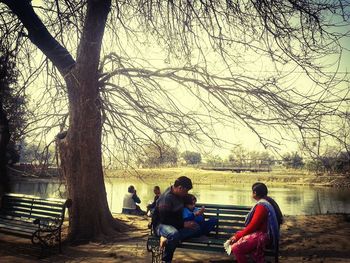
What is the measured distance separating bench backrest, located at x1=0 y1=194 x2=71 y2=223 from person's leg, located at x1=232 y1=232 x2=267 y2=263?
3.47 meters

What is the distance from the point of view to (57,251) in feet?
18.9

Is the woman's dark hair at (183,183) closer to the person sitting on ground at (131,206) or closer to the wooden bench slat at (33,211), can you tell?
the wooden bench slat at (33,211)

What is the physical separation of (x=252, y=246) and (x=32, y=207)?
4883 mm

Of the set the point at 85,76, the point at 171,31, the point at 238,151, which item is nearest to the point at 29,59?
the point at 85,76

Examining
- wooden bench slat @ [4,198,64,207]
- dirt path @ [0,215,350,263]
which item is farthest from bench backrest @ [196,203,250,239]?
wooden bench slat @ [4,198,64,207]

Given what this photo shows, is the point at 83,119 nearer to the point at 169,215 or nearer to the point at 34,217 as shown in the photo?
the point at 34,217

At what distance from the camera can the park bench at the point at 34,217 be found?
559cm

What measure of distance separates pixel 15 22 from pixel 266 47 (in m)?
6.11

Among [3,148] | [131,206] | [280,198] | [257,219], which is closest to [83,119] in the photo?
[3,148]

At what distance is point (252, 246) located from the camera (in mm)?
3777

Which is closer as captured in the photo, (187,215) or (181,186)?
(181,186)

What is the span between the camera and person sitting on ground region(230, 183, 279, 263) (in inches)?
147

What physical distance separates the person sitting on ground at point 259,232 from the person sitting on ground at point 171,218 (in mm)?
846

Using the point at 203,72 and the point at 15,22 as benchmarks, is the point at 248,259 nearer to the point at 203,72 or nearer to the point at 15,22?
the point at 203,72
